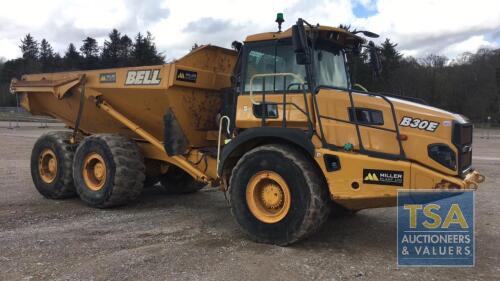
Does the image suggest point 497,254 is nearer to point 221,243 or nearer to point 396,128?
point 396,128

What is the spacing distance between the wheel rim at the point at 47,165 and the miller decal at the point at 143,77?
2520 mm

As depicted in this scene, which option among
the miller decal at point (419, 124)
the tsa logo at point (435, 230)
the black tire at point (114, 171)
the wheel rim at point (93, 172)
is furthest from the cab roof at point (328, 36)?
the wheel rim at point (93, 172)

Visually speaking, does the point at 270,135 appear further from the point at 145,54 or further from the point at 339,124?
the point at 145,54

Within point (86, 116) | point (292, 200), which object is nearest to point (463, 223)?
point (292, 200)

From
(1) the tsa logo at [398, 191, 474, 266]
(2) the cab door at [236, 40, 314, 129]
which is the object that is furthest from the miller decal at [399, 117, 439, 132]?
(2) the cab door at [236, 40, 314, 129]

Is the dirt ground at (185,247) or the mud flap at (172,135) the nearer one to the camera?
the dirt ground at (185,247)

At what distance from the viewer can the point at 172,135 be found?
760cm

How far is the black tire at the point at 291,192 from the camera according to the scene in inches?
225

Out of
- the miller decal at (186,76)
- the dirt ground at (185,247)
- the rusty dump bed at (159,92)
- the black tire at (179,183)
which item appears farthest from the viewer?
the black tire at (179,183)

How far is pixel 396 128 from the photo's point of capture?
5.50 m

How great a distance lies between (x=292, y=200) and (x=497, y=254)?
2571 mm

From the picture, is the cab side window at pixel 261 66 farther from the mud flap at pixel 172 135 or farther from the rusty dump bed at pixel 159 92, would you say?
the mud flap at pixel 172 135

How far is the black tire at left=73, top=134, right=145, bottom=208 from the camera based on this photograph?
26.0 ft

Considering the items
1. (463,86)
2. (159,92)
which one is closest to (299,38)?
(159,92)
